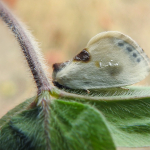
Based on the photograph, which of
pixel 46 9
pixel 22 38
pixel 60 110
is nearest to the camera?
pixel 60 110

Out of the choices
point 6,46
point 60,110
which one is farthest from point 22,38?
point 6,46

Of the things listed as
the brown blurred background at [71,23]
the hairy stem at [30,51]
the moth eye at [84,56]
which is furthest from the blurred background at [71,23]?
the moth eye at [84,56]

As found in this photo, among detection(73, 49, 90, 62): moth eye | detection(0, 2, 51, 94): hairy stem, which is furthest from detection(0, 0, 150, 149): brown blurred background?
detection(73, 49, 90, 62): moth eye

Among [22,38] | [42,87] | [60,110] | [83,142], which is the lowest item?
[83,142]

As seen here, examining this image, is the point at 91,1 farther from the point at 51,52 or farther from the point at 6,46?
the point at 6,46

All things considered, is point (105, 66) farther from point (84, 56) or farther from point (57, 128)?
point (57, 128)

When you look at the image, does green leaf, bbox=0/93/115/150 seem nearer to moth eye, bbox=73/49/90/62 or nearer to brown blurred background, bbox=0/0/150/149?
moth eye, bbox=73/49/90/62

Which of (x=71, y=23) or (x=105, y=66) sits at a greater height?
(x=71, y=23)

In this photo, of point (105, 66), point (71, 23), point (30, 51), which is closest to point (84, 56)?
point (105, 66)
